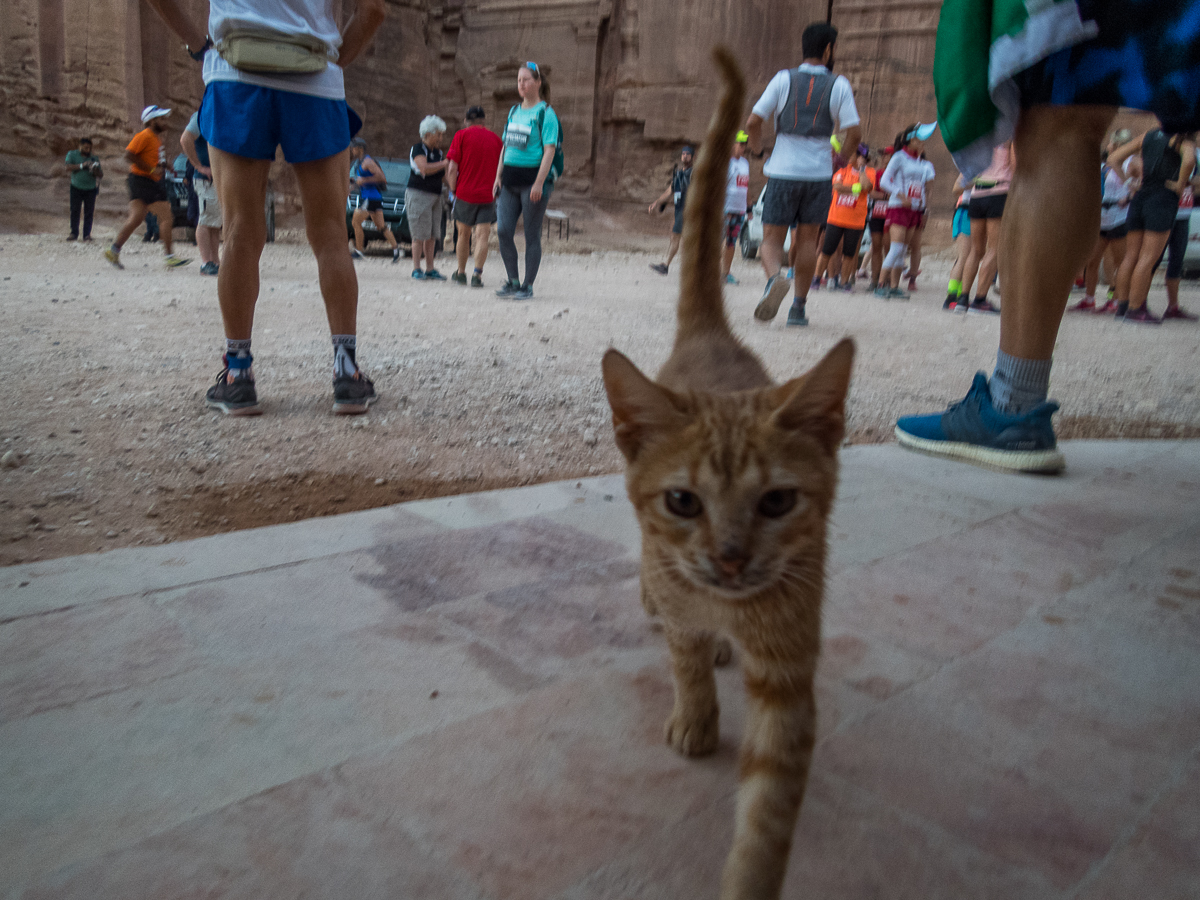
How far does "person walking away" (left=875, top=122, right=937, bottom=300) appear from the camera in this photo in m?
9.75

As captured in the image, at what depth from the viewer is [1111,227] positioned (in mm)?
9406

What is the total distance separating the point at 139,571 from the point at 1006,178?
8.49 m

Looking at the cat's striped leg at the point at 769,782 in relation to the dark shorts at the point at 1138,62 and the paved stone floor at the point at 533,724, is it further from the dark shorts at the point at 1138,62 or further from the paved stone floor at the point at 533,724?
the dark shorts at the point at 1138,62

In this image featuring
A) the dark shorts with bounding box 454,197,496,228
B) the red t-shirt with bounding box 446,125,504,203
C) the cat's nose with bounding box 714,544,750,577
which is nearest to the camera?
the cat's nose with bounding box 714,544,750,577

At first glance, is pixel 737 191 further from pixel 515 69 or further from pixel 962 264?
pixel 515 69

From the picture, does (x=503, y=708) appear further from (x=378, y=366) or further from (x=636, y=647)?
(x=378, y=366)

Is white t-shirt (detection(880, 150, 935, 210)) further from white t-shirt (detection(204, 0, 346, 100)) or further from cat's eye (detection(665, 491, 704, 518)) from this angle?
cat's eye (detection(665, 491, 704, 518))

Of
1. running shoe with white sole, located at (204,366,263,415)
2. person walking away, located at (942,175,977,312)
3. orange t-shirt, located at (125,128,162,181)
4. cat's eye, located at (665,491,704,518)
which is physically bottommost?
running shoe with white sole, located at (204,366,263,415)

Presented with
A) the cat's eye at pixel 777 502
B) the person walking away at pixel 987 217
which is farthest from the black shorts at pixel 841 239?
the cat's eye at pixel 777 502

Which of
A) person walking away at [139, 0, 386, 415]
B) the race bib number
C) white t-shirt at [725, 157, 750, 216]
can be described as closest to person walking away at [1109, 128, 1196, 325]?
white t-shirt at [725, 157, 750, 216]

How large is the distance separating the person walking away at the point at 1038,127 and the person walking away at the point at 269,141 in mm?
2476

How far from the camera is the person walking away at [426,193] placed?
9.53 meters

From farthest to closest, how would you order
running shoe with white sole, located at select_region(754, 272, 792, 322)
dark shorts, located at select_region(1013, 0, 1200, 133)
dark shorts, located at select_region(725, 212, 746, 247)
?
dark shorts, located at select_region(725, 212, 746, 247) → running shoe with white sole, located at select_region(754, 272, 792, 322) → dark shorts, located at select_region(1013, 0, 1200, 133)

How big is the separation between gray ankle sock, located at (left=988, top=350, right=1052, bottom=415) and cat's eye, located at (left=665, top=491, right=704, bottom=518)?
201cm
